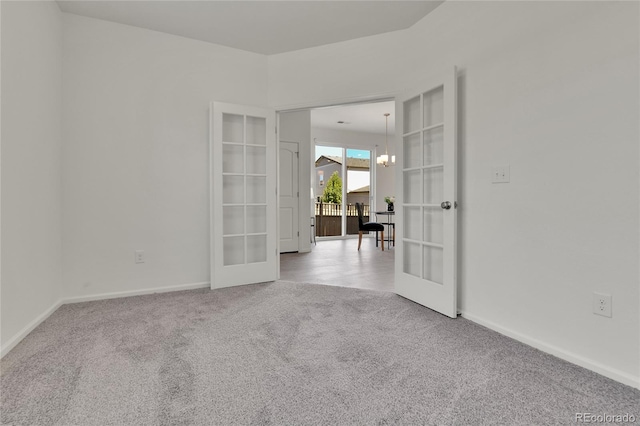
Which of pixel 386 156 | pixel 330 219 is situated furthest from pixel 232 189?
pixel 330 219

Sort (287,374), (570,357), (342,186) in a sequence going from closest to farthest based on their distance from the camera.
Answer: (287,374) → (570,357) → (342,186)

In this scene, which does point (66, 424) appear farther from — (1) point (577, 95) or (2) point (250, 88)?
(2) point (250, 88)

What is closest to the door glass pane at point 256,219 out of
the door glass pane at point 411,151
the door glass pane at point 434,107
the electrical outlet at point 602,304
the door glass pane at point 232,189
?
the door glass pane at point 232,189

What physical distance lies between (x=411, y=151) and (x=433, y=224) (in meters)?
0.71

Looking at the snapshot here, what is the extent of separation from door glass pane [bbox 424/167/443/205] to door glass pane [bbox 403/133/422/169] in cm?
17

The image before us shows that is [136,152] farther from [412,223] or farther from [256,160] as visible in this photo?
[412,223]

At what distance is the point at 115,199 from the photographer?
3.10 m

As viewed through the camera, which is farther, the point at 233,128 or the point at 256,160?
the point at 256,160

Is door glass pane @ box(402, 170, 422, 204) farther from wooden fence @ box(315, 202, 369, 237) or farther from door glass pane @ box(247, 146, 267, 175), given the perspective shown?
wooden fence @ box(315, 202, 369, 237)

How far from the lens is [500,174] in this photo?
2.28 meters

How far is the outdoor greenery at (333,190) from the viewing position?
855 centimetres

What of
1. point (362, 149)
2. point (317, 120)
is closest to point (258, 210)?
point (317, 120)

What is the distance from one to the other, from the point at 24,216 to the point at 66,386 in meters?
1.28

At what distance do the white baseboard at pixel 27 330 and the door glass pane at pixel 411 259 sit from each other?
2851mm
